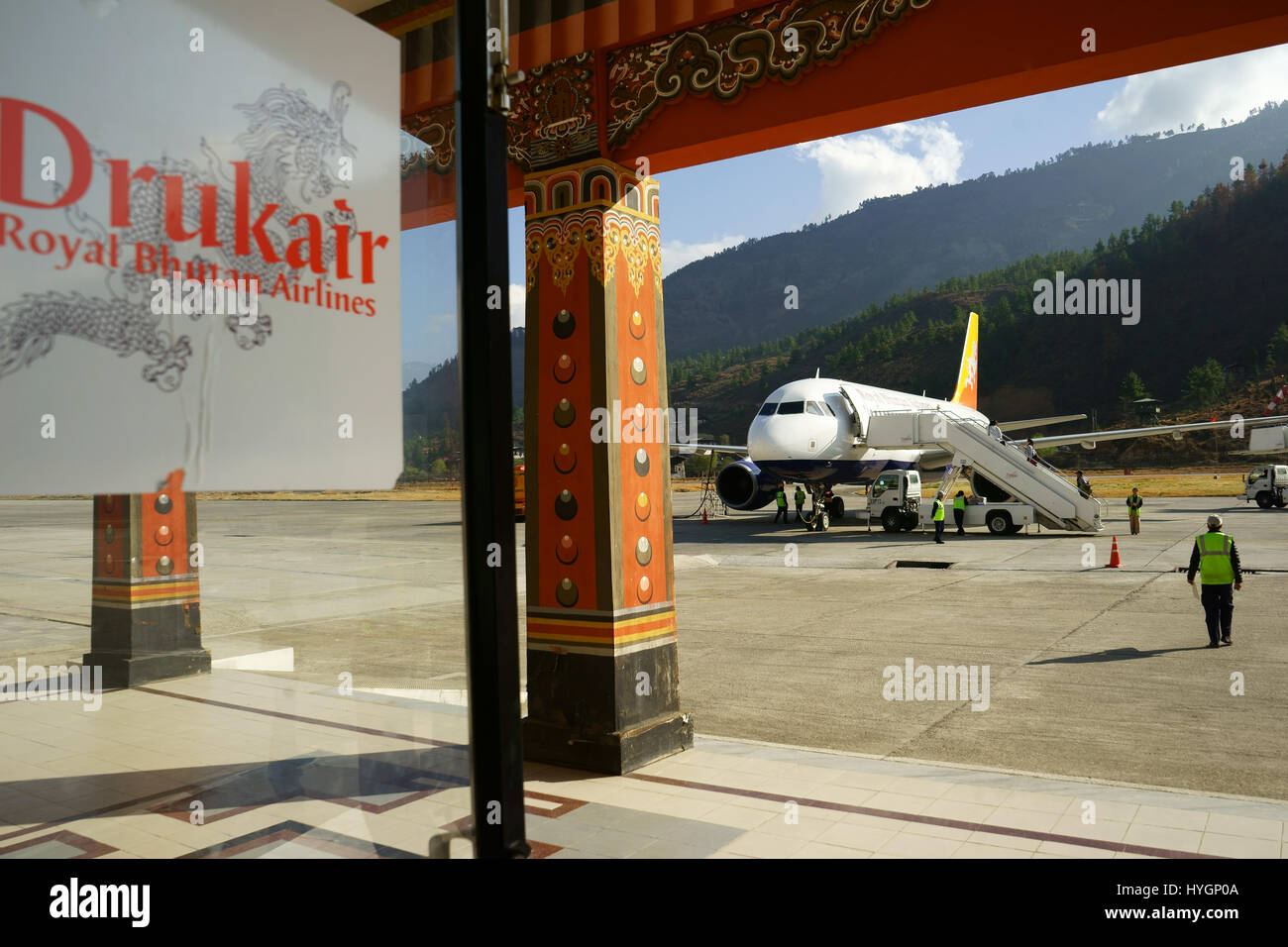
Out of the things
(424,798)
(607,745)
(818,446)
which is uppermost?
(818,446)

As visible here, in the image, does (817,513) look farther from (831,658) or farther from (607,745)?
(607,745)

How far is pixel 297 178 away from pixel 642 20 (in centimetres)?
367

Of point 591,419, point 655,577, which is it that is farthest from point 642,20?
point 655,577

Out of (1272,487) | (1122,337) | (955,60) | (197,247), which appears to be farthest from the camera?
(1122,337)

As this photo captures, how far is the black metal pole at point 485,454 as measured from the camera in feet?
7.37

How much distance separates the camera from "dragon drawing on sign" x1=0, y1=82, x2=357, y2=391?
1.90m

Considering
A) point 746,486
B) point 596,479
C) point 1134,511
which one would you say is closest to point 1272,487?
point 1134,511

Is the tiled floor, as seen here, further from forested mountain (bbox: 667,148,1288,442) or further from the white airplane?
forested mountain (bbox: 667,148,1288,442)

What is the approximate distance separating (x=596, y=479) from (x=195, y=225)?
12.8ft

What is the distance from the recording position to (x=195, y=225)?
7.00ft

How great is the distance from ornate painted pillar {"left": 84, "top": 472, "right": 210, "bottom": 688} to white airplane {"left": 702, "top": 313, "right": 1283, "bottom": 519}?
19.1m

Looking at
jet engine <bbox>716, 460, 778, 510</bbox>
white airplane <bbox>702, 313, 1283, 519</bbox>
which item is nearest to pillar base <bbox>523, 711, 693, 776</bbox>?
white airplane <bbox>702, 313, 1283, 519</bbox>

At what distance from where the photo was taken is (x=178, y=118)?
2.13m
